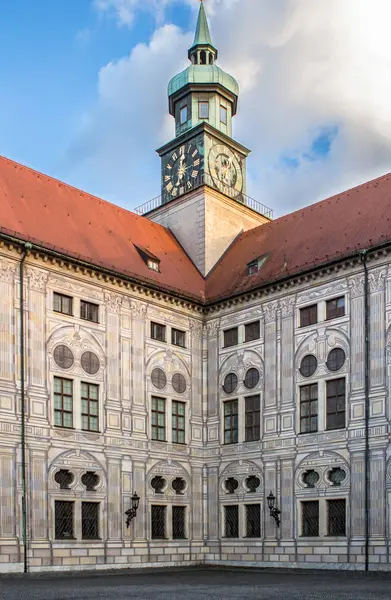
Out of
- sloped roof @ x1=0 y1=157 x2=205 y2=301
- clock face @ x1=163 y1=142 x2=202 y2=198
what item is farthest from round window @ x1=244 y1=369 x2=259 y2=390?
clock face @ x1=163 y1=142 x2=202 y2=198

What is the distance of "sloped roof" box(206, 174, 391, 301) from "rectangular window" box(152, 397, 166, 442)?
602 centimetres

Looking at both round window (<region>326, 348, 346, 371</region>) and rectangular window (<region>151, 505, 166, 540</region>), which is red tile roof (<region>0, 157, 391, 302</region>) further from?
rectangular window (<region>151, 505, 166, 540</region>)

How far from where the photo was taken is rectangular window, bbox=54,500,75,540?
30.0 metres

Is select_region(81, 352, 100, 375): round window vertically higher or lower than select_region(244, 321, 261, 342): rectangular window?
lower

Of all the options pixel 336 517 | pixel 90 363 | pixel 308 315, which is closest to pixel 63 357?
pixel 90 363

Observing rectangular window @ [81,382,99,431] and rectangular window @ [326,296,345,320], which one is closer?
rectangular window @ [81,382,99,431]

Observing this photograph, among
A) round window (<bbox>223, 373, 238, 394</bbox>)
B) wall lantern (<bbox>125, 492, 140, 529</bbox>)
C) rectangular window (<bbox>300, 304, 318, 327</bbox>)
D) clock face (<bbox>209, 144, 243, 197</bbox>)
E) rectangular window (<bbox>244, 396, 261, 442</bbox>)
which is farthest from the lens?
clock face (<bbox>209, 144, 243, 197</bbox>)

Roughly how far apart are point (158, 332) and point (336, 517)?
461 inches

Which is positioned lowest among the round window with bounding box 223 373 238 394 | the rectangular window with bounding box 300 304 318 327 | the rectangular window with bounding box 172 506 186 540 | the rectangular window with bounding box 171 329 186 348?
the rectangular window with bounding box 172 506 186 540

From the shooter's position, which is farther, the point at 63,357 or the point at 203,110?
the point at 203,110

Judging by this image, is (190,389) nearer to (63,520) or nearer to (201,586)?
(63,520)

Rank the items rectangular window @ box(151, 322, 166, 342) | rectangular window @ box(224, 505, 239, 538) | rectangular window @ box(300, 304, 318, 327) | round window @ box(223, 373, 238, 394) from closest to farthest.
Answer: rectangular window @ box(300, 304, 318, 327) → rectangular window @ box(224, 505, 239, 538) → rectangular window @ box(151, 322, 166, 342) → round window @ box(223, 373, 238, 394)

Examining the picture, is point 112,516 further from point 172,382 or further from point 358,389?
point 358,389

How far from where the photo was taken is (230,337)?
122ft
